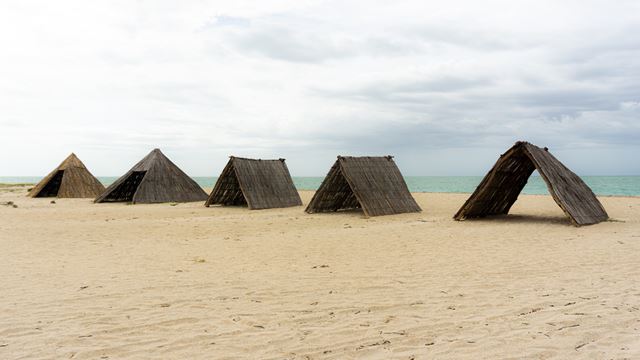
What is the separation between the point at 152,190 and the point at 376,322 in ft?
66.1

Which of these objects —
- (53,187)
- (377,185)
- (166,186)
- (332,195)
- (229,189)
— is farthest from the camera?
(53,187)

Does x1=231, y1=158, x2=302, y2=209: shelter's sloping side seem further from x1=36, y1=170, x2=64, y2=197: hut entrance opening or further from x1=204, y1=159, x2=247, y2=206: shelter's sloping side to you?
x1=36, y1=170, x2=64, y2=197: hut entrance opening

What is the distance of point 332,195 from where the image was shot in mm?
16562

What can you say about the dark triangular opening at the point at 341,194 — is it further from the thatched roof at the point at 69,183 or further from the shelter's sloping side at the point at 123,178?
the thatched roof at the point at 69,183

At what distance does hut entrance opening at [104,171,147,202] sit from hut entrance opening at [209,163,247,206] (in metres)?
6.34

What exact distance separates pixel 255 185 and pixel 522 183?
31.5 feet

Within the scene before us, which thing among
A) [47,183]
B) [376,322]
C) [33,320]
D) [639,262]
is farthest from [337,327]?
[47,183]

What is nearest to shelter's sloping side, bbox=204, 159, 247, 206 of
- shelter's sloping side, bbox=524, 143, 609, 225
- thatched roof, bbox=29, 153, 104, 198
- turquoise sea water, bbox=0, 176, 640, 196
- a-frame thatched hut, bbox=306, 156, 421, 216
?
a-frame thatched hut, bbox=306, 156, 421, 216

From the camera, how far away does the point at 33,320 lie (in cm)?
467

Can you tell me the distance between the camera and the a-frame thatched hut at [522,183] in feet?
37.7

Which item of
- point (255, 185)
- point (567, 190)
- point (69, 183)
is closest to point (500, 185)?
point (567, 190)

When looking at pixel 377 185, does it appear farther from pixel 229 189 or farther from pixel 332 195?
pixel 229 189

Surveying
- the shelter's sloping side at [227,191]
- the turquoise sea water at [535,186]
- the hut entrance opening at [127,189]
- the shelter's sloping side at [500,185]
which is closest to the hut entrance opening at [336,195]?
the shelter's sloping side at [500,185]

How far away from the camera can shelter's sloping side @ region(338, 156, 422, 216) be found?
48.9ft
